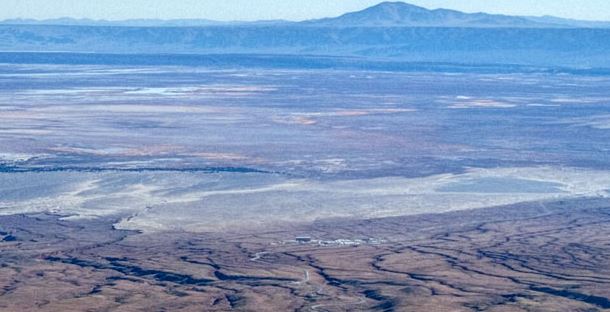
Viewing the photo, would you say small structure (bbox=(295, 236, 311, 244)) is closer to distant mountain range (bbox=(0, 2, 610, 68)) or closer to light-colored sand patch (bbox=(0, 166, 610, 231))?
light-colored sand patch (bbox=(0, 166, 610, 231))

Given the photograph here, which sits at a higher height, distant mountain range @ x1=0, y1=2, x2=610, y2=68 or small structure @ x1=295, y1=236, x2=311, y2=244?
small structure @ x1=295, y1=236, x2=311, y2=244

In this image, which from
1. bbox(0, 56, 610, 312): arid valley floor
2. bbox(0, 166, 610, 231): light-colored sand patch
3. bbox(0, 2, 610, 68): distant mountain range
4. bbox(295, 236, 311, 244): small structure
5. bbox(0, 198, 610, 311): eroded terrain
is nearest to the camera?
bbox(0, 198, 610, 311): eroded terrain

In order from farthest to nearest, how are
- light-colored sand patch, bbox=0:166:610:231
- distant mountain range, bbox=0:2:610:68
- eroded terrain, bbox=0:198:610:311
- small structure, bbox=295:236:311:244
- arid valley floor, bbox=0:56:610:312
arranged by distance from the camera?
distant mountain range, bbox=0:2:610:68 → light-colored sand patch, bbox=0:166:610:231 → small structure, bbox=295:236:311:244 → arid valley floor, bbox=0:56:610:312 → eroded terrain, bbox=0:198:610:311

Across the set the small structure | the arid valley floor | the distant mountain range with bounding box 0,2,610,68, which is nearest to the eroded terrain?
the arid valley floor

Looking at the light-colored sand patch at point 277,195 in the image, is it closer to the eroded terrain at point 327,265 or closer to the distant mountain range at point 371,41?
the eroded terrain at point 327,265

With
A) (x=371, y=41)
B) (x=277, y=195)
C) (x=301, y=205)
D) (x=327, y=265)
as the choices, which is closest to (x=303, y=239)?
(x=327, y=265)

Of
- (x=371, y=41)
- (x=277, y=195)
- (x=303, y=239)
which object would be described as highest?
(x=303, y=239)

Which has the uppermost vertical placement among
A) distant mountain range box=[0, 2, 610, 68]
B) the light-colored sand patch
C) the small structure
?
the small structure

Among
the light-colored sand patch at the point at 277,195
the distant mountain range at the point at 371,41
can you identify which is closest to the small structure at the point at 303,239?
the light-colored sand patch at the point at 277,195

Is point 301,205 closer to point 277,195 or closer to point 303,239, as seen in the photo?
point 277,195
